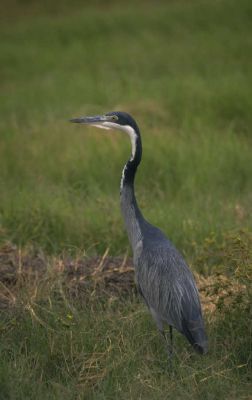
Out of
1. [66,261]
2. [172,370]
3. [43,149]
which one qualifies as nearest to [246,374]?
[172,370]

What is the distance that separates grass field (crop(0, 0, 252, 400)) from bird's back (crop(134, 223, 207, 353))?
20 cm

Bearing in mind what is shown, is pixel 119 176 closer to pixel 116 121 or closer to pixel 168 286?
pixel 116 121

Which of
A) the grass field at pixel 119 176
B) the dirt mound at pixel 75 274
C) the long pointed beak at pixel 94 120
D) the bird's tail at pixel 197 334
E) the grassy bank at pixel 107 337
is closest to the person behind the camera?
the grassy bank at pixel 107 337

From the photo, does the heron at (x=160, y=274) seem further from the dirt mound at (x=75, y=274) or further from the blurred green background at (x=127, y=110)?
the blurred green background at (x=127, y=110)

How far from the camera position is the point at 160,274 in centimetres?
504

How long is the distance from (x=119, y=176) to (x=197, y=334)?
4.11m

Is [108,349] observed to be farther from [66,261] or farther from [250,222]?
[250,222]

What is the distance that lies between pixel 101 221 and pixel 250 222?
4.15 ft

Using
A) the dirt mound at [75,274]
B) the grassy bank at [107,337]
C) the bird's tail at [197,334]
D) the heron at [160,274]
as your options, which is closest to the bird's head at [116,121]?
the heron at [160,274]

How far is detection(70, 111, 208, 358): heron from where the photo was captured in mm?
4820

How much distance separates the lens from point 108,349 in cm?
477

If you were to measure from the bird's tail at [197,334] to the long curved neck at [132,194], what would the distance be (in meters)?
0.74

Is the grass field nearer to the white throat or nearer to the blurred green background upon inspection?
the blurred green background

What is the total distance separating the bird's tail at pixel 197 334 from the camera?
4668 mm
